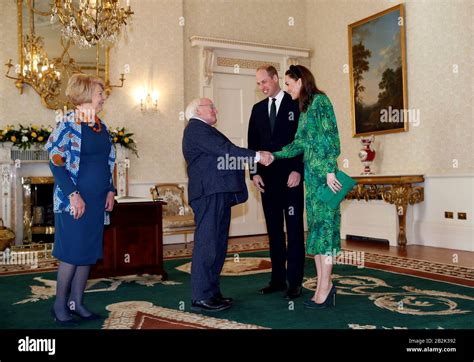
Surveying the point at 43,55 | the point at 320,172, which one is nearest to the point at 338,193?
the point at 320,172

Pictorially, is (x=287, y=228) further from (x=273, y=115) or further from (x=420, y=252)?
(x=420, y=252)

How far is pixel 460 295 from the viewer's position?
3799 mm

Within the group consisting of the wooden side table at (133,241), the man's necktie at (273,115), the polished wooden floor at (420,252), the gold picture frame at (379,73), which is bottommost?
the polished wooden floor at (420,252)

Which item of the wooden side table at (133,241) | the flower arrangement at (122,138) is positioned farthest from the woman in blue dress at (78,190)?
the flower arrangement at (122,138)

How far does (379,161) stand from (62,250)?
5.93m

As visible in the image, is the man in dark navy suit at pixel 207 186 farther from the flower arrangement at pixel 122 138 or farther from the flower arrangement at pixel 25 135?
the flower arrangement at pixel 122 138

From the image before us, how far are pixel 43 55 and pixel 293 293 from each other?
17.8 feet

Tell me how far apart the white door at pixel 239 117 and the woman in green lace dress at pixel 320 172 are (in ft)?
17.1

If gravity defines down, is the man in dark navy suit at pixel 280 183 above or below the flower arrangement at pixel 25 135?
below

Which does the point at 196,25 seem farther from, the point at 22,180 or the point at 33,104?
the point at 22,180

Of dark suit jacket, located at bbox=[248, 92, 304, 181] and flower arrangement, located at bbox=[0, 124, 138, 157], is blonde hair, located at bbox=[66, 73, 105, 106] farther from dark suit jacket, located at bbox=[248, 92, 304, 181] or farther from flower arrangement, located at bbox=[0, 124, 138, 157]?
flower arrangement, located at bbox=[0, 124, 138, 157]

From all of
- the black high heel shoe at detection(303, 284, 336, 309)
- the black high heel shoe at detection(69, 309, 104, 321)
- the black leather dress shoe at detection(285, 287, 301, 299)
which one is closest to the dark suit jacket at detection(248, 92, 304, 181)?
the black leather dress shoe at detection(285, 287, 301, 299)

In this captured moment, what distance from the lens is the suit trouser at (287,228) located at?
386 cm

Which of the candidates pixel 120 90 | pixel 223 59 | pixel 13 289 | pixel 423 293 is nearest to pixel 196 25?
pixel 223 59
